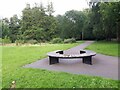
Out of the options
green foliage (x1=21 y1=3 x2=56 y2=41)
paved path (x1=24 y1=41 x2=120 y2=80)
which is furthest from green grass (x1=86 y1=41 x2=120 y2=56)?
green foliage (x1=21 y1=3 x2=56 y2=41)

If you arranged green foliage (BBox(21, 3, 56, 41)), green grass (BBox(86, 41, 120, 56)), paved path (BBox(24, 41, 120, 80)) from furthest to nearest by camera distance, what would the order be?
green foliage (BBox(21, 3, 56, 41)) < green grass (BBox(86, 41, 120, 56)) < paved path (BBox(24, 41, 120, 80))

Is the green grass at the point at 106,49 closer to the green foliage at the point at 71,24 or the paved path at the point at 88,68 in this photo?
the paved path at the point at 88,68

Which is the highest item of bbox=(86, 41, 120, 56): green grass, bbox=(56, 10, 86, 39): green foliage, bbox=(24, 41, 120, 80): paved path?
bbox=(56, 10, 86, 39): green foliage

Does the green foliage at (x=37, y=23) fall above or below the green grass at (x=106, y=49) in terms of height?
above

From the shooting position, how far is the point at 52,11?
26125mm

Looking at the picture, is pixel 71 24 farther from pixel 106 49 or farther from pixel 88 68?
pixel 88 68

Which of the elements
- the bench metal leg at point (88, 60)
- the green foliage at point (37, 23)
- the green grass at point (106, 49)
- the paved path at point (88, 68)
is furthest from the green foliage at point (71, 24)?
the paved path at point (88, 68)

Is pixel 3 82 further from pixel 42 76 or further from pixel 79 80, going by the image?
pixel 79 80

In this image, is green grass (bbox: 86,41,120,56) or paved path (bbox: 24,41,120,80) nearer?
paved path (bbox: 24,41,120,80)

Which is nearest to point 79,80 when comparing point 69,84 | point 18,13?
point 69,84

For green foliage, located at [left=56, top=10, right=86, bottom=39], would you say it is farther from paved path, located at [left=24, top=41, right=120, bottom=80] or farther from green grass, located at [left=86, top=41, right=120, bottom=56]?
paved path, located at [left=24, top=41, right=120, bottom=80]

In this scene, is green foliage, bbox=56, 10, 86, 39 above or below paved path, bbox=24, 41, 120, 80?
above

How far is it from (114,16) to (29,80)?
13691mm

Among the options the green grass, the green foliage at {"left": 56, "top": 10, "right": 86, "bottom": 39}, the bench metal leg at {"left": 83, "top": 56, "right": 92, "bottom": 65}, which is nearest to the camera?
the bench metal leg at {"left": 83, "top": 56, "right": 92, "bottom": 65}
